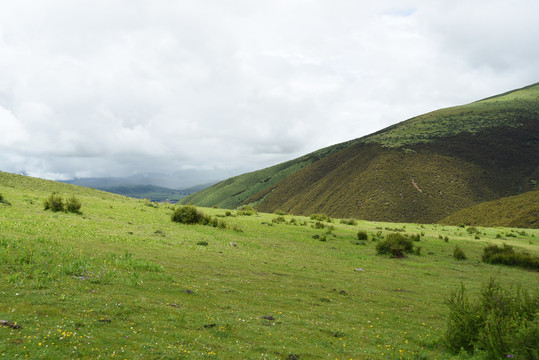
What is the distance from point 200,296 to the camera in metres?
11.6

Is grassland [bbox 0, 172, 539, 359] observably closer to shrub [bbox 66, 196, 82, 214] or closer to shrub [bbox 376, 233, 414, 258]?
shrub [bbox 66, 196, 82, 214]

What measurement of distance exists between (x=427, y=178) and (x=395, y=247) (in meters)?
82.1

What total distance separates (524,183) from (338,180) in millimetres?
62425

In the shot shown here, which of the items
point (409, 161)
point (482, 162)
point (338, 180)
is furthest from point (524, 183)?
point (338, 180)

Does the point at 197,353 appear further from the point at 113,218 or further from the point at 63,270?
the point at 113,218

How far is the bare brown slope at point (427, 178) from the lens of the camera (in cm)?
8956

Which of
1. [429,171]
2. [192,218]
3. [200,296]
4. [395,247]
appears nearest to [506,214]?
[429,171]

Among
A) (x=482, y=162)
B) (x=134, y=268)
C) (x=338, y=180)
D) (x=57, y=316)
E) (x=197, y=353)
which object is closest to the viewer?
(x=197, y=353)

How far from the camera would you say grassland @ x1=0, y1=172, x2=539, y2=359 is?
7191 mm

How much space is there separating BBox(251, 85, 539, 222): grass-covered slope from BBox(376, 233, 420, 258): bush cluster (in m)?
60.8

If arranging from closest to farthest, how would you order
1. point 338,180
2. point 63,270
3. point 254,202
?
point 63,270
point 338,180
point 254,202

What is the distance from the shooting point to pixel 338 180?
124 m

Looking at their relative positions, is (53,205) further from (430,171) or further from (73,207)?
(430,171)

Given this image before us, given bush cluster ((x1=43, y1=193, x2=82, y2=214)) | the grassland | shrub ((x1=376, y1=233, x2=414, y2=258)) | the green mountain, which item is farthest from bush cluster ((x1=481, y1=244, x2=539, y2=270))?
the green mountain
